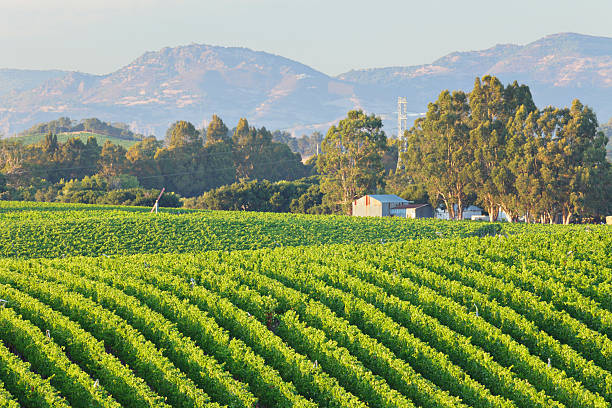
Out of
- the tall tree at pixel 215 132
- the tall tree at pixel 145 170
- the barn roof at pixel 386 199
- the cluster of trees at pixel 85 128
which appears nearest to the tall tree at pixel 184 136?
the tall tree at pixel 145 170

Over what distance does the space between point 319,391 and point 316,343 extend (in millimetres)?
1163

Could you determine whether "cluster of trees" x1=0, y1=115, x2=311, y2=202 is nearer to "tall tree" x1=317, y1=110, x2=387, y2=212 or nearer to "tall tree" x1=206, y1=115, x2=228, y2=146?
"tall tree" x1=206, y1=115, x2=228, y2=146

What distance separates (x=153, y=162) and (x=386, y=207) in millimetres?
40262

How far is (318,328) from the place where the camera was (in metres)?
11.8

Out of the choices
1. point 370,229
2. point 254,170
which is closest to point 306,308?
point 370,229

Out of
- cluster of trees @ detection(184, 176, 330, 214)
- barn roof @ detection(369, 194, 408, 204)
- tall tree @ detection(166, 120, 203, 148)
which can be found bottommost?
cluster of trees @ detection(184, 176, 330, 214)

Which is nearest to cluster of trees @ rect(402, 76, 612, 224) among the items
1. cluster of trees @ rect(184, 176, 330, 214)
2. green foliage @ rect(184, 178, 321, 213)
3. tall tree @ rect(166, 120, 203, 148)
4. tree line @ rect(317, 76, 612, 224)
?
tree line @ rect(317, 76, 612, 224)

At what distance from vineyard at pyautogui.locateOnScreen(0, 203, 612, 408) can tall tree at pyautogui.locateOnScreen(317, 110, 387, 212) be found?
3991 cm

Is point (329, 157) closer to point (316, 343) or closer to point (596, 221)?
point (596, 221)

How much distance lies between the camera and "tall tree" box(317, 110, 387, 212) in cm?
5684

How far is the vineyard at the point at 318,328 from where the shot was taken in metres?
9.66

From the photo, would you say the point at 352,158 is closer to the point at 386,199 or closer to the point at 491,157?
the point at 386,199

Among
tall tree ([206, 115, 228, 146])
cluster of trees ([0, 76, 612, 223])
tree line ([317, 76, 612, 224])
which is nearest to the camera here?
tree line ([317, 76, 612, 224])

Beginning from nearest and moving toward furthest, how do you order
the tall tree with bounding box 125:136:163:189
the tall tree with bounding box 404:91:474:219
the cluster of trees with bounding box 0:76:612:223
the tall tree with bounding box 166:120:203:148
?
the cluster of trees with bounding box 0:76:612:223 → the tall tree with bounding box 404:91:474:219 → the tall tree with bounding box 125:136:163:189 → the tall tree with bounding box 166:120:203:148
